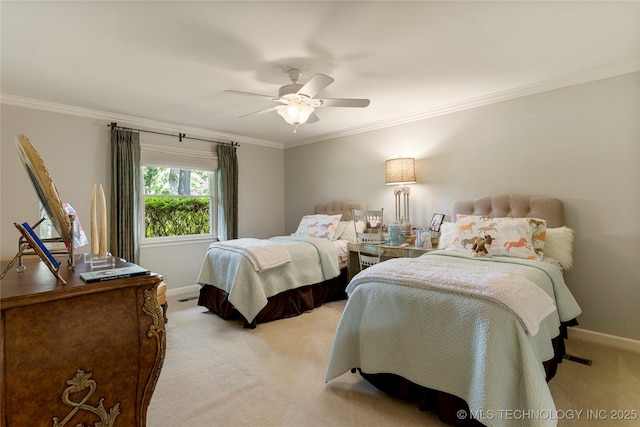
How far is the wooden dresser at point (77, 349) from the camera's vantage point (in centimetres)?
92

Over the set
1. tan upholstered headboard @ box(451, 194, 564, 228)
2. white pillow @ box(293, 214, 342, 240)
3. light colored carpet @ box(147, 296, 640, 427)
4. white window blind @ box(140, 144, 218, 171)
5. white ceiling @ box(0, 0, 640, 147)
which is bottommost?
light colored carpet @ box(147, 296, 640, 427)

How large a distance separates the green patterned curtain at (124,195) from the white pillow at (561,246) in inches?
178

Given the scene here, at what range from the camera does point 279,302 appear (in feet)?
11.5

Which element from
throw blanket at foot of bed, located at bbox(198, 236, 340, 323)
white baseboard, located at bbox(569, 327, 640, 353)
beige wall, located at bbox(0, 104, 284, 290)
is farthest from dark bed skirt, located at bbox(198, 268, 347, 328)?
white baseboard, located at bbox(569, 327, 640, 353)

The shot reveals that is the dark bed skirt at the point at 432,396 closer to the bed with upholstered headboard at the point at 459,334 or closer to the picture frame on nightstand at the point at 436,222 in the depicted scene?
the bed with upholstered headboard at the point at 459,334

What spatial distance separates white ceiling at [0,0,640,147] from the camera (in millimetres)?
1927

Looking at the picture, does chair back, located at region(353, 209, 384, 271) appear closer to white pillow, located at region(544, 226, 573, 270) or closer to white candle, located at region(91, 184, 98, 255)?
white pillow, located at region(544, 226, 573, 270)

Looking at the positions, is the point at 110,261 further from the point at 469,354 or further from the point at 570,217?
the point at 570,217

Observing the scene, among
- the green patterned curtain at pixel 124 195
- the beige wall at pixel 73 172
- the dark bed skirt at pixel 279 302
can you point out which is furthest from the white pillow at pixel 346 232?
the green patterned curtain at pixel 124 195

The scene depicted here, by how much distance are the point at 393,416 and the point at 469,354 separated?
0.62 metres

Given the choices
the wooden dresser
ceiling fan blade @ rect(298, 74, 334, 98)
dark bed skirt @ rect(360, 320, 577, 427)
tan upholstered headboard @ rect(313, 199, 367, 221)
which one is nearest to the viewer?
the wooden dresser

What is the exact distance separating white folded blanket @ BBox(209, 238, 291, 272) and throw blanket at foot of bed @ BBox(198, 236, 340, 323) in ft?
0.10

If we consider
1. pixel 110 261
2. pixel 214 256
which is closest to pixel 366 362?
pixel 110 261

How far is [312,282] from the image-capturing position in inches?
147
